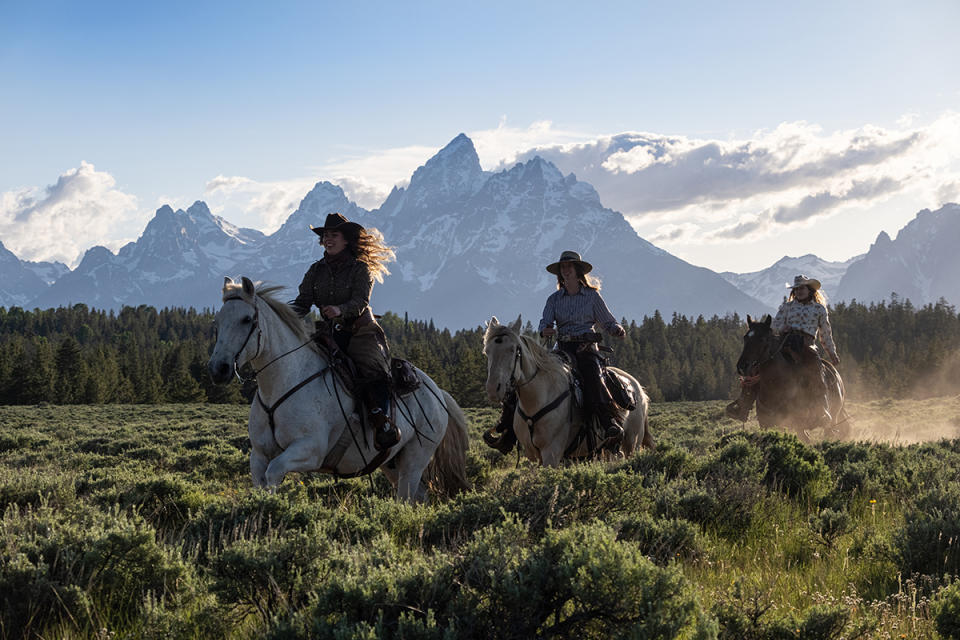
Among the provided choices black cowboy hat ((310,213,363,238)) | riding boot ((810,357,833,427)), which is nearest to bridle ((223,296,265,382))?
black cowboy hat ((310,213,363,238))

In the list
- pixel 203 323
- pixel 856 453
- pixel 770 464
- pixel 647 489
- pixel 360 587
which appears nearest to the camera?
pixel 360 587

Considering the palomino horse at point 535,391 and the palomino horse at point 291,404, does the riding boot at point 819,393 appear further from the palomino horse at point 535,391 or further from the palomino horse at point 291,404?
the palomino horse at point 291,404

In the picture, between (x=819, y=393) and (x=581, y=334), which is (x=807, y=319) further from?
(x=581, y=334)

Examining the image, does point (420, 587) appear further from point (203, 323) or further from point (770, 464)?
point (203, 323)

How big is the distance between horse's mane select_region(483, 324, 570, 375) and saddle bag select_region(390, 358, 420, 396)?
992 mm

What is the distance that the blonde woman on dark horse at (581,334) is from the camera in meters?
9.08

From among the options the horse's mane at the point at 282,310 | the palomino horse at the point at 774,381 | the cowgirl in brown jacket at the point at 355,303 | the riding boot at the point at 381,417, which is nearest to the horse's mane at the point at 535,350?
the cowgirl in brown jacket at the point at 355,303

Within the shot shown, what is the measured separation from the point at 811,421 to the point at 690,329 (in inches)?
5481

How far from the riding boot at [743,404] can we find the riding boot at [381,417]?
7.75 m

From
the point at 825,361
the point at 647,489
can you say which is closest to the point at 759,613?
the point at 647,489

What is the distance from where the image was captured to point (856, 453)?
9664 millimetres

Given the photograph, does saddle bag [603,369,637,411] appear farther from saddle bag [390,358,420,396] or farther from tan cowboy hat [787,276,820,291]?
tan cowboy hat [787,276,820,291]

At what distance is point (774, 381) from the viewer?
485 inches

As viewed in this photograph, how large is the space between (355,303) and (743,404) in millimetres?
9047
